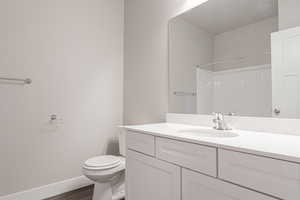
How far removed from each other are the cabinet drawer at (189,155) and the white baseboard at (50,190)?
137 centimetres

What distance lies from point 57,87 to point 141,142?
3.96ft

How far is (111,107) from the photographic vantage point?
2344 mm

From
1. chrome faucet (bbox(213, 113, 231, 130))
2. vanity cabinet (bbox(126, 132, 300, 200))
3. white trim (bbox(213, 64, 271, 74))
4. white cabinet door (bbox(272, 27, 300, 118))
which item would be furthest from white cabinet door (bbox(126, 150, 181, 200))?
white trim (bbox(213, 64, 271, 74))

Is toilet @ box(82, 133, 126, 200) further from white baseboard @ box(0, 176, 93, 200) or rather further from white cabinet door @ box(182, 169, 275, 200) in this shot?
white cabinet door @ box(182, 169, 275, 200)

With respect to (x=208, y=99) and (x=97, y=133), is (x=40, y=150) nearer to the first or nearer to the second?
(x=97, y=133)

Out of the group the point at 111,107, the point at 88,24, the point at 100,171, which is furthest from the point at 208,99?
the point at 88,24

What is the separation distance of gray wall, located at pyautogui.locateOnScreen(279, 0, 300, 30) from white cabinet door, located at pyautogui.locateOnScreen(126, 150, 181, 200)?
1.12 meters

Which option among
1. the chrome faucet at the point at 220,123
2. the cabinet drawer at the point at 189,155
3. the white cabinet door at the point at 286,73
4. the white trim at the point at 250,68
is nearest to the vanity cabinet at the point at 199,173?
the cabinet drawer at the point at 189,155

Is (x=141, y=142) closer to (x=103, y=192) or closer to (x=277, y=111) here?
(x=103, y=192)

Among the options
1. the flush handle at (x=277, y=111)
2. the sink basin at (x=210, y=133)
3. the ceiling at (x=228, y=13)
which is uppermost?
the ceiling at (x=228, y=13)

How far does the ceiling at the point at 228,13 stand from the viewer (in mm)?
1244

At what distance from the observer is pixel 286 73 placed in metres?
1.11

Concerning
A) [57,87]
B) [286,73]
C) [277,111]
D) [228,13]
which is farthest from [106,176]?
[228,13]

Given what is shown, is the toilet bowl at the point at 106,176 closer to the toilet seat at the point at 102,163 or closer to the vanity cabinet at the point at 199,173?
the toilet seat at the point at 102,163
